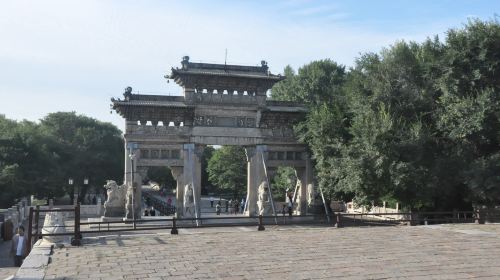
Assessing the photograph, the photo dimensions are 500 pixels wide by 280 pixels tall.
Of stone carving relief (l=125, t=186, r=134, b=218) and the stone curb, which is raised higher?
stone carving relief (l=125, t=186, r=134, b=218)

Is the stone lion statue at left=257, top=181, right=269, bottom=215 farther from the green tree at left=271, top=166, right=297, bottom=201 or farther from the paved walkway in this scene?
the paved walkway

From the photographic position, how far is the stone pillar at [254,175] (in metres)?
34.4

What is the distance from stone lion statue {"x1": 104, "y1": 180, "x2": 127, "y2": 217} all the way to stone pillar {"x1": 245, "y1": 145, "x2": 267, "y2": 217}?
8547mm

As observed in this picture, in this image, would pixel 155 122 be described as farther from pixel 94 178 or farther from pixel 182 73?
pixel 94 178

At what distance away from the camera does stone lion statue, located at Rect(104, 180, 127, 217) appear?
33.1m

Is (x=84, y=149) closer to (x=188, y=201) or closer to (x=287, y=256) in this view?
(x=188, y=201)

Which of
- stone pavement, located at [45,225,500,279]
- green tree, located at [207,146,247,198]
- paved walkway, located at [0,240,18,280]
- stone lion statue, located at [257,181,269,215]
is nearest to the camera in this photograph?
stone pavement, located at [45,225,500,279]

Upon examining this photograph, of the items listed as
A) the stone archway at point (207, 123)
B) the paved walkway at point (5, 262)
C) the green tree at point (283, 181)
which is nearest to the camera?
the paved walkway at point (5, 262)

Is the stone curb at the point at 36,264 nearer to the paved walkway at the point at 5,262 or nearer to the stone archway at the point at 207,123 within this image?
the paved walkway at the point at 5,262

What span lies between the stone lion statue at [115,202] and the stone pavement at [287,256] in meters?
15.2

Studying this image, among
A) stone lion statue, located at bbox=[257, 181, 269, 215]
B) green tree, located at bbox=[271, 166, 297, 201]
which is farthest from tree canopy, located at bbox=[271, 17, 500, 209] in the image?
green tree, located at bbox=[271, 166, 297, 201]

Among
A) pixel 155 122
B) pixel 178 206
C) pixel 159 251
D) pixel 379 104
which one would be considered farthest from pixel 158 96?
pixel 159 251

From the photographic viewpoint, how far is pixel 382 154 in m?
25.5

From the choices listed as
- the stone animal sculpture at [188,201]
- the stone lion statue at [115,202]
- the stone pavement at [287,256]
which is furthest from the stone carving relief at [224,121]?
the stone pavement at [287,256]
